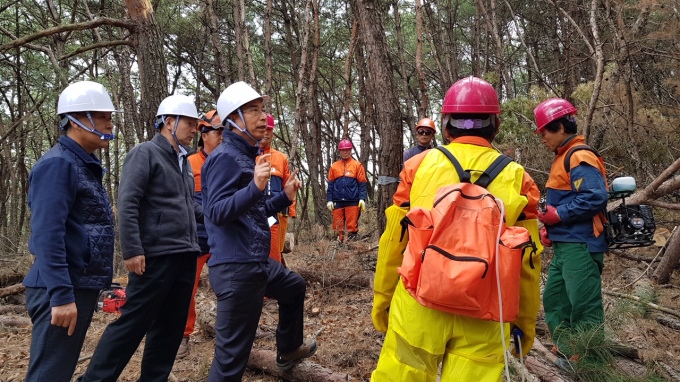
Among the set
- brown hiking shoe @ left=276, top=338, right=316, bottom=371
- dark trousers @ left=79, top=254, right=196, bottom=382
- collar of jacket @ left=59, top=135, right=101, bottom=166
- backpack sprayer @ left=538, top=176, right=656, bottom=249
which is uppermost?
collar of jacket @ left=59, top=135, right=101, bottom=166

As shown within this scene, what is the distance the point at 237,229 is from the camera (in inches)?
122

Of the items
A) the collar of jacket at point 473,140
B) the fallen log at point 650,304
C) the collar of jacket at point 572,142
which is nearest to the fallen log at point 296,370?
the collar of jacket at point 473,140

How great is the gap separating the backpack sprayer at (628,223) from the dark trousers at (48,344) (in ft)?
13.5

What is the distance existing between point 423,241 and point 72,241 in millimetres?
2004

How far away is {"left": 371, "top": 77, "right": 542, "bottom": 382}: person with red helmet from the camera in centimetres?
220

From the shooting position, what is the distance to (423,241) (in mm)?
2156

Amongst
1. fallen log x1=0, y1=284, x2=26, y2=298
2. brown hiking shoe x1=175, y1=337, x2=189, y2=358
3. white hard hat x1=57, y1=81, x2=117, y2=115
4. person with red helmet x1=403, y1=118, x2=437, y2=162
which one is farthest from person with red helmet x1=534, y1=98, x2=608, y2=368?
fallen log x1=0, y1=284, x2=26, y2=298

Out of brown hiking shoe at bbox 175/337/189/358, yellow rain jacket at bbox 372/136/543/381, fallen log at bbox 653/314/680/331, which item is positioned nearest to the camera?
yellow rain jacket at bbox 372/136/543/381

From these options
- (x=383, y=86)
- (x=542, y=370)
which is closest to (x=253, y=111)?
(x=383, y=86)

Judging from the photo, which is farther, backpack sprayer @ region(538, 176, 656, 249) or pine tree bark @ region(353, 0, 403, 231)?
pine tree bark @ region(353, 0, 403, 231)

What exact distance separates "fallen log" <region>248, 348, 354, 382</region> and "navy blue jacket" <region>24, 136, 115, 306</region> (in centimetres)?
158

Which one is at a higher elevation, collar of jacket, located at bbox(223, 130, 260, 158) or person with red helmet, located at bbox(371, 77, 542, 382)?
collar of jacket, located at bbox(223, 130, 260, 158)

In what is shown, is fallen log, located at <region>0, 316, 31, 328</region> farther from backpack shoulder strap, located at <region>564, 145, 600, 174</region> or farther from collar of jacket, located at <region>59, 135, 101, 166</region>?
backpack shoulder strap, located at <region>564, 145, 600, 174</region>

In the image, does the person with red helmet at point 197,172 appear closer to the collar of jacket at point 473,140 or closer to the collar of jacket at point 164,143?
the collar of jacket at point 164,143
